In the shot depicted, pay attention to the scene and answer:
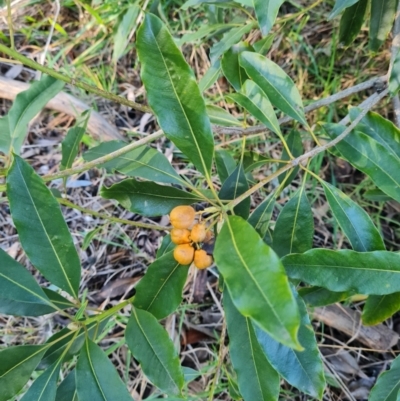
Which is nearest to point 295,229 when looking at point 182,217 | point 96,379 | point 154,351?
point 182,217

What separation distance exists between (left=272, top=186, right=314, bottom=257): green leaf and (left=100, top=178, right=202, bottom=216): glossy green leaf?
20 centimetres

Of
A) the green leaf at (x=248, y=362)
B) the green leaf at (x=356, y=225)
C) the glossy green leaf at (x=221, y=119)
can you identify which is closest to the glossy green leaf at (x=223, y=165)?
the glossy green leaf at (x=221, y=119)

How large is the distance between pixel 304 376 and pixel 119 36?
137 centimetres

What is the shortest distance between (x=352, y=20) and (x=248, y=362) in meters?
1.06

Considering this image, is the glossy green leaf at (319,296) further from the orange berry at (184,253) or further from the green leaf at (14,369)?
the green leaf at (14,369)

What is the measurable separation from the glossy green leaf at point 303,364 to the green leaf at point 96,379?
282 millimetres

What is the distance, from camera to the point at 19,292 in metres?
0.90

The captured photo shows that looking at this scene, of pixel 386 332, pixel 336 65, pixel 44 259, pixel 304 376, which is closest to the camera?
pixel 304 376

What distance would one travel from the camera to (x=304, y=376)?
0.80 m

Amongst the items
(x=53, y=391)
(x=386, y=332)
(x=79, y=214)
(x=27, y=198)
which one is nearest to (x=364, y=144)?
(x=27, y=198)

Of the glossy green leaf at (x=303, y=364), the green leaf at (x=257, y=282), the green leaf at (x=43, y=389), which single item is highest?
the green leaf at (x=257, y=282)

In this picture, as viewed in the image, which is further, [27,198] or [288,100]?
[288,100]

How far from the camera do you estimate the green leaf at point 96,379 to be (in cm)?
85

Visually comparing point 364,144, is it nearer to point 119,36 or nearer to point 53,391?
point 53,391
